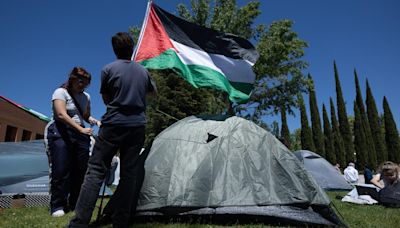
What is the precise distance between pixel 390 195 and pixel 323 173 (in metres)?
4.94

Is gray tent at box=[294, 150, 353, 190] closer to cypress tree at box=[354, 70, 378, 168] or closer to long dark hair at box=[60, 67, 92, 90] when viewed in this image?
long dark hair at box=[60, 67, 92, 90]

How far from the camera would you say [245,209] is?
3.27m

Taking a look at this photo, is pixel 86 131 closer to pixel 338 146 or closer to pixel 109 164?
pixel 109 164

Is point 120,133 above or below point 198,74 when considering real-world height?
below

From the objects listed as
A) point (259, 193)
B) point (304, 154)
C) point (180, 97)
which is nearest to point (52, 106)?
point (259, 193)

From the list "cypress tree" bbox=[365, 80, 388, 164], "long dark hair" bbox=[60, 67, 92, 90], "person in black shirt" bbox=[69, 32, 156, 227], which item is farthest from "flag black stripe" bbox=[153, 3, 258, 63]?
"cypress tree" bbox=[365, 80, 388, 164]

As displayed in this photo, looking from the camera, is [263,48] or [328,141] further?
[328,141]

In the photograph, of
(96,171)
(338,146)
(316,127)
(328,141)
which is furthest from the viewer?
(316,127)

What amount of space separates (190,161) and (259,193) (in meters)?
0.89

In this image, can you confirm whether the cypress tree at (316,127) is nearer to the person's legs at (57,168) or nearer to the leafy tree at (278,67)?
the leafy tree at (278,67)

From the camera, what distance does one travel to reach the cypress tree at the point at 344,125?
35.2 m

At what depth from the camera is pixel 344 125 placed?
121 ft

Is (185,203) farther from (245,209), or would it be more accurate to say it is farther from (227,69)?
(227,69)

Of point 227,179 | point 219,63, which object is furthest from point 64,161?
point 219,63
